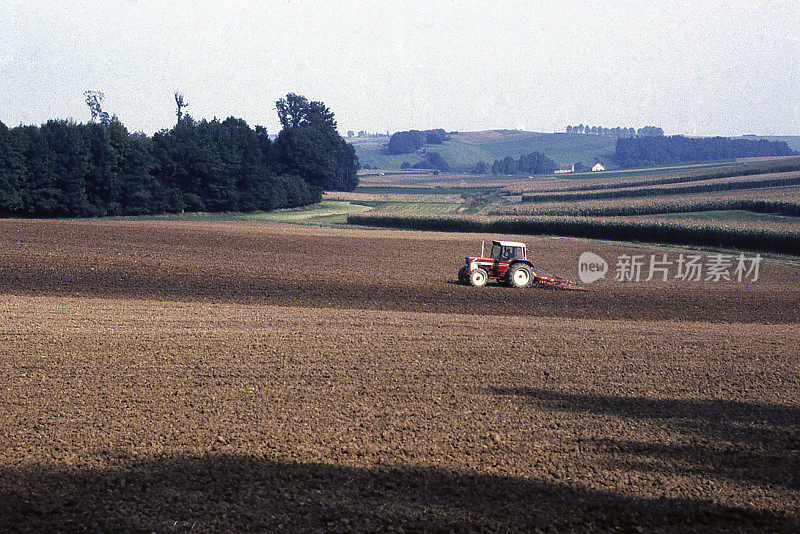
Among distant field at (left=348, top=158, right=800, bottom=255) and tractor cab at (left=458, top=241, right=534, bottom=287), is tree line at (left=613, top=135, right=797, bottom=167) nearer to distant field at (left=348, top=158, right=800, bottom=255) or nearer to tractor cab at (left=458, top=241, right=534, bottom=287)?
distant field at (left=348, top=158, right=800, bottom=255)

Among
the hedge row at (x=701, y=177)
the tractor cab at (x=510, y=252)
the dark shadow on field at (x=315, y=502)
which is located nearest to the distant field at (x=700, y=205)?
the hedge row at (x=701, y=177)

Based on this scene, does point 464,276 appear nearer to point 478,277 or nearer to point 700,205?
point 478,277

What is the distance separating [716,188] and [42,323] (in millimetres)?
69809

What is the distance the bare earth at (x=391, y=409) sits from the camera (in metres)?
8.68

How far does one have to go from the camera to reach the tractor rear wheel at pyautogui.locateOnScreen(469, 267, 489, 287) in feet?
82.3

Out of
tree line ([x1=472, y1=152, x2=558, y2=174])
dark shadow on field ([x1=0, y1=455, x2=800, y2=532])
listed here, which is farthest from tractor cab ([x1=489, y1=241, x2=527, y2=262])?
tree line ([x1=472, y1=152, x2=558, y2=174])

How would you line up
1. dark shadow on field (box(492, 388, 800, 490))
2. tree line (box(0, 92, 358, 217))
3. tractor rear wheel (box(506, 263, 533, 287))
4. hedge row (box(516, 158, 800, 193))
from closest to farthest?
dark shadow on field (box(492, 388, 800, 490))
tractor rear wheel (box(506, 263, 533, 287))
tree line (box(0, 92, 358, 217))
hedge row (box(516, 158, 800, 193))

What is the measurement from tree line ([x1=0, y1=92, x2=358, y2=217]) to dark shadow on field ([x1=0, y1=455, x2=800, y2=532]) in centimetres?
5191

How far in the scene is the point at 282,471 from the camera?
31.2 ft

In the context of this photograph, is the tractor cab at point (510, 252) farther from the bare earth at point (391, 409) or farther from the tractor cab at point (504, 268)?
the bare earth at point (391, 409)

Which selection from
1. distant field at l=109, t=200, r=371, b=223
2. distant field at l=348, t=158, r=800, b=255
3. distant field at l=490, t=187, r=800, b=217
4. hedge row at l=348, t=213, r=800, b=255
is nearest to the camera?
hedge row at l=348, t=213, r=800, b=255

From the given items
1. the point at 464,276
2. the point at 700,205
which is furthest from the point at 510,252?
the point at 700,205

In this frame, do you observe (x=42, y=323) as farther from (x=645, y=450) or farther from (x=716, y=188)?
(x=716, y=188)

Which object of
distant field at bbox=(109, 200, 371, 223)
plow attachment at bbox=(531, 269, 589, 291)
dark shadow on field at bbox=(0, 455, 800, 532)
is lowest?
distant field at bbox=(109, 200, 371, 223)
